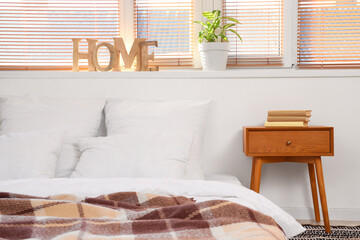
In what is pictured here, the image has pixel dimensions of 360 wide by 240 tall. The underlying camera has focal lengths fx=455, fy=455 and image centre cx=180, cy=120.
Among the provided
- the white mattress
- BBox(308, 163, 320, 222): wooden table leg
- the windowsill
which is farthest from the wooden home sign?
BBox(308, 163, 320, 222): wooden table leg

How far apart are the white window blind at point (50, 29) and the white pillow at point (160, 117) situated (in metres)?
0.69

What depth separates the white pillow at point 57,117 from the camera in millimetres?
2432

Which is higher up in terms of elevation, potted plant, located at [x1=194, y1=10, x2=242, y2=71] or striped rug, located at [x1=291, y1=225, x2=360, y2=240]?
potted plant, located at [x1=194, y1=10, x2=242, y2=71]

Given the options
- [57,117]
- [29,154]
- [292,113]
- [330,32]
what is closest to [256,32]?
[330,32]

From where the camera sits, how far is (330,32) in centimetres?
311

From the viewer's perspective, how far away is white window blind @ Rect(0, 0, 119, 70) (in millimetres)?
3152

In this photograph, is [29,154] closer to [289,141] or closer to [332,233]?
[289,141]

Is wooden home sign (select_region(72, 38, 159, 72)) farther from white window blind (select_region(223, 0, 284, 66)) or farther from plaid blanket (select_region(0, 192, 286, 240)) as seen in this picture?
plaid blanket (select_region(0, 192, 286, 240))

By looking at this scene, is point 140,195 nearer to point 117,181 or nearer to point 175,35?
point 117,181

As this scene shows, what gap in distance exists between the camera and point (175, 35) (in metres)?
3.16

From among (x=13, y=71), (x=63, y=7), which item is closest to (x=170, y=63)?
(x=63, y=7)

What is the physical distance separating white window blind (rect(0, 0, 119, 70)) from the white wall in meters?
0.32

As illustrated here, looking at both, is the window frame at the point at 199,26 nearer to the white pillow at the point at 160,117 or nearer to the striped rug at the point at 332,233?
the white pillow at the point at 160,117

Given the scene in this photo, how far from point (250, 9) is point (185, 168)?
4.71 ft
